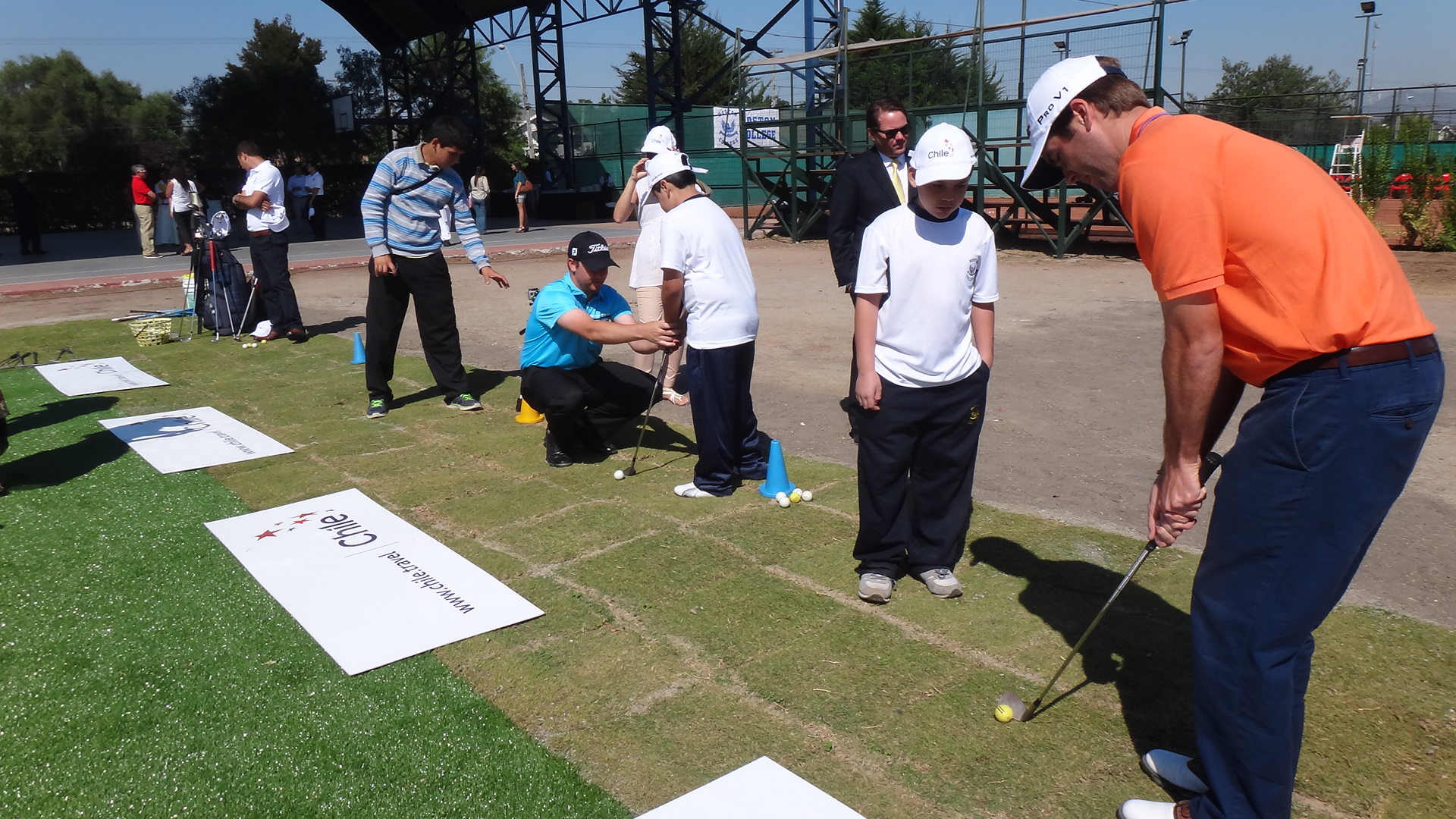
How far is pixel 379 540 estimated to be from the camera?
4.55 metres

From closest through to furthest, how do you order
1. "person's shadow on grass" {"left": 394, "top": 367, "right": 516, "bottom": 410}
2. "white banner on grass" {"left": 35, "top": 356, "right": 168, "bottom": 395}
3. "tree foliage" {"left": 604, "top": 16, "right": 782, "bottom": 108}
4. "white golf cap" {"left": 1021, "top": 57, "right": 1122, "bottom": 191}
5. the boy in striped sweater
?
"white golf cap" {"left": 1021, "top": 57, "right": 1122, "bottom": 191} → the boy in striped sweater → "person's shadow on grass" {"left": 394, "top": 367, "right": 516, "bottom": 410} → "white banner on grass" {"left": 35, "top": 356, "right": 168, "bottom": 395} → "tree foliage" {"left": 604, "top": 16, "right": 782, "bottom": 108}

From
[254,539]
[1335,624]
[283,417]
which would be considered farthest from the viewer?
[283,417]

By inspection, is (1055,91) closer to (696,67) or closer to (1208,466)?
(1208,466)

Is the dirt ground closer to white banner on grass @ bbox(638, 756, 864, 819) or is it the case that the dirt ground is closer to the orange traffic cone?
the orange traffic cone

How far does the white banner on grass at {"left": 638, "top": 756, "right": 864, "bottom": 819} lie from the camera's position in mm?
2562

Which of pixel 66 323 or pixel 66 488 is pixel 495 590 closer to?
pixel 66 488

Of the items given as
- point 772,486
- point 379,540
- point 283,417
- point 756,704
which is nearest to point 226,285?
point 283,417

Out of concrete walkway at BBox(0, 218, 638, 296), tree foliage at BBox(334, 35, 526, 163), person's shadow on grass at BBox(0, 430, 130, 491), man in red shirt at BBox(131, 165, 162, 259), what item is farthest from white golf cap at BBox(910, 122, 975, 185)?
tree foliage at BBox(334, 35, 526, 163)

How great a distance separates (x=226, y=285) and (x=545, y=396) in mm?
6400

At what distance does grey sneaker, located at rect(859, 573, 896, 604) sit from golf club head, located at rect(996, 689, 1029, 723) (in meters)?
0.81

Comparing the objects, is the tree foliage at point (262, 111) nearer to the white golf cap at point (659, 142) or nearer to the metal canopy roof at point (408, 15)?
the metal canopy roof at point (408, 15)

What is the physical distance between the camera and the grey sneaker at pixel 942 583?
3.82 m

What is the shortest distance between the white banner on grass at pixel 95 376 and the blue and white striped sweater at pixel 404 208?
2788 mm

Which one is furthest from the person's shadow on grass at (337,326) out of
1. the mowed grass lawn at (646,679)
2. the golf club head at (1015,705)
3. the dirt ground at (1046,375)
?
the golf club head at (1015,705)
